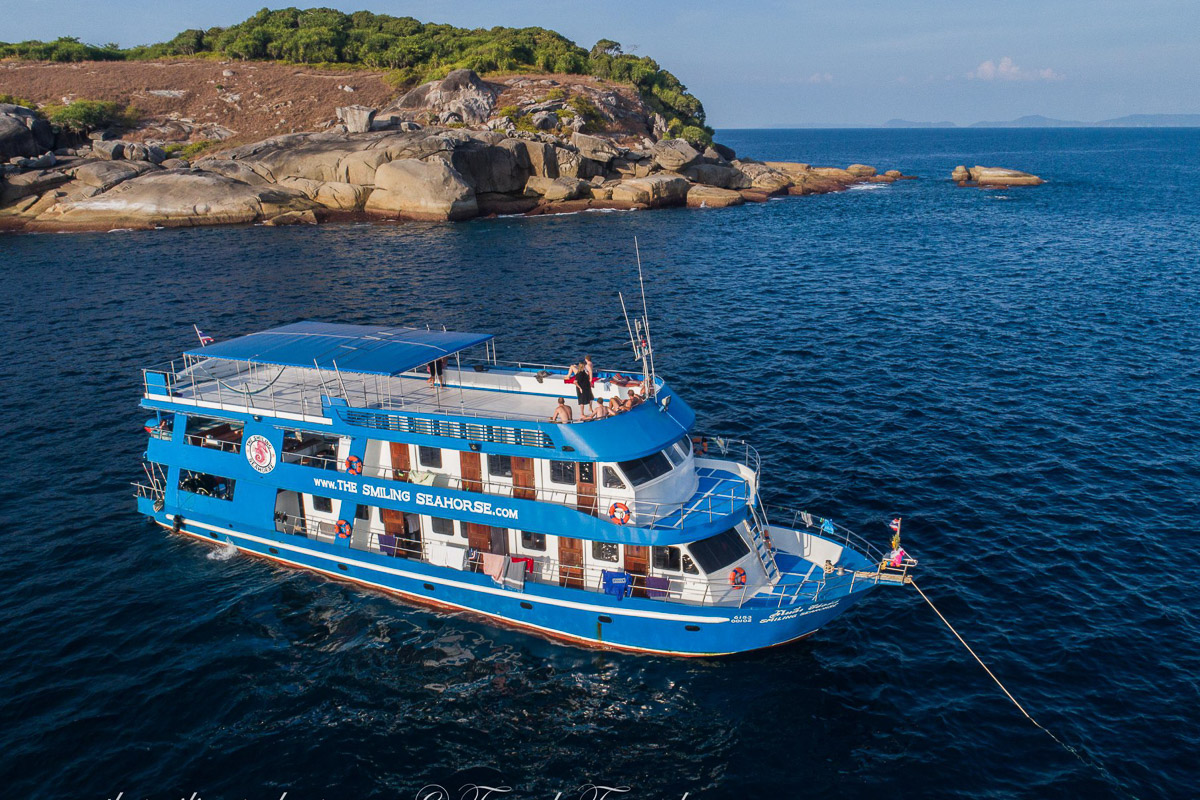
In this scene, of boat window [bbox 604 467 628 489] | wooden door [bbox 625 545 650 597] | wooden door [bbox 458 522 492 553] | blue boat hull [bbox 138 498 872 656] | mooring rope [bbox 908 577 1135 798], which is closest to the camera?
mooring rope [bbox 908 577 1135 798]

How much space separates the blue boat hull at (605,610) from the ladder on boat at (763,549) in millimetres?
1379

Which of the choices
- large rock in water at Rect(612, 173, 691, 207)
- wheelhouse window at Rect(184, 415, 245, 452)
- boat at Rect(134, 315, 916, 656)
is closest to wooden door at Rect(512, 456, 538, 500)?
boat at Rect(134, 315, 916, 656)

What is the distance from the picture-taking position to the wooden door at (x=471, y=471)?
2388 centimetres

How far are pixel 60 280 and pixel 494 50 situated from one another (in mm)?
86541

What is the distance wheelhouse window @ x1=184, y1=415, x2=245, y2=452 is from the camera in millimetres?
27812

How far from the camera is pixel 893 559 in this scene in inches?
831

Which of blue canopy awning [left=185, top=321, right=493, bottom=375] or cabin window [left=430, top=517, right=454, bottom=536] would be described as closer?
cabin window [left=430, top=517, right=454, bottom=536]

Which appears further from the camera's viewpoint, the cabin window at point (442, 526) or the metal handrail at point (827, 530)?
the cabin window at point (442, 526)

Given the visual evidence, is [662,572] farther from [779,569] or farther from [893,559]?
[893,559]

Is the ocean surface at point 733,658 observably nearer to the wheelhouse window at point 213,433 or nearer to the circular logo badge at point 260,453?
the circular logo badge at point 260,453

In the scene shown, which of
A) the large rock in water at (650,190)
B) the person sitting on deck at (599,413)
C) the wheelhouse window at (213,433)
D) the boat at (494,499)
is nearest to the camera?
the boat at (494,499)

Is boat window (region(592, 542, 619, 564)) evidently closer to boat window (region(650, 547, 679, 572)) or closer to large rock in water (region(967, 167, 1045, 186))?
boat window (region(650, 547, 679, 572))

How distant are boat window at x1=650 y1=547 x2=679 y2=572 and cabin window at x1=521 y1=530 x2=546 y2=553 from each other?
3.45m

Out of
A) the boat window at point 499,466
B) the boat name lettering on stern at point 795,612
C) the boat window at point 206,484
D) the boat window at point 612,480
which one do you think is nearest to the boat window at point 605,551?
the boat window at point 612,480
